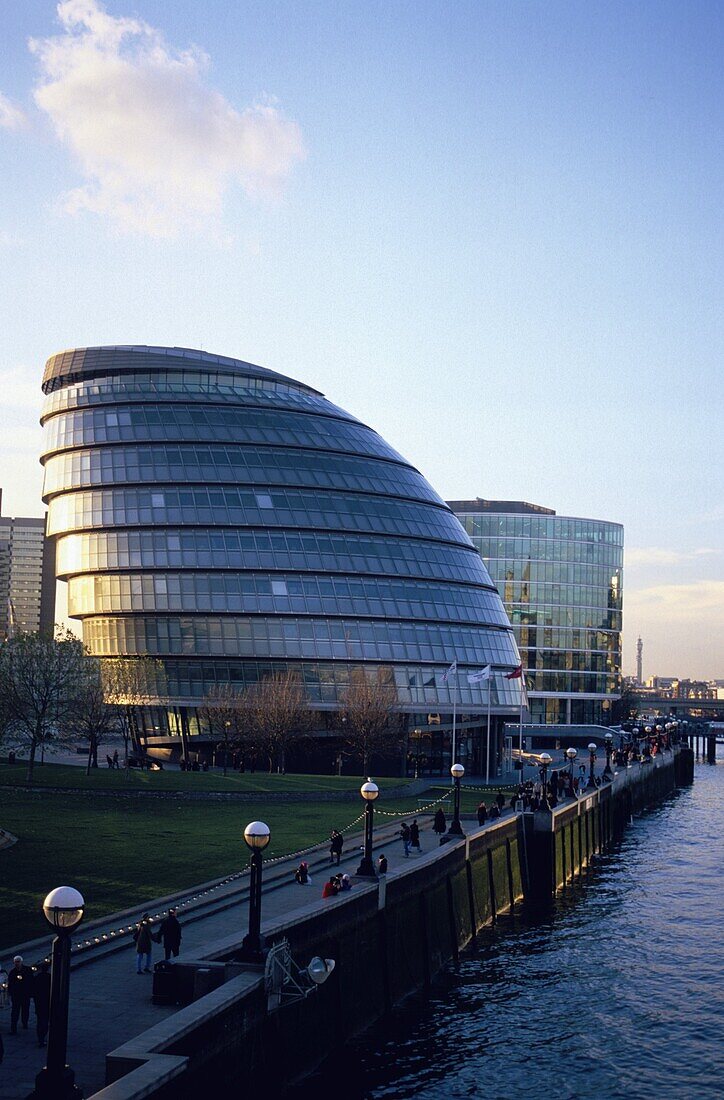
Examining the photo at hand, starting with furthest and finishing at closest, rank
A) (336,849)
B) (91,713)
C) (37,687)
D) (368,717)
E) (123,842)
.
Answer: (368,717)
(91,713)
(37,687)
(123,842)
(336,849)

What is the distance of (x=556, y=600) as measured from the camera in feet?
604

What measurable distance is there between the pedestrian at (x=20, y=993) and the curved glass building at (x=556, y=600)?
159m

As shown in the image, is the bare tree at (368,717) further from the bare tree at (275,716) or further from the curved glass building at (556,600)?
the curved glass building at (556,600)

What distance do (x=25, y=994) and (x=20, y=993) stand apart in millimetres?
95

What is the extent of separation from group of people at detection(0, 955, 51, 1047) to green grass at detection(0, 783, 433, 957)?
5.51 metres

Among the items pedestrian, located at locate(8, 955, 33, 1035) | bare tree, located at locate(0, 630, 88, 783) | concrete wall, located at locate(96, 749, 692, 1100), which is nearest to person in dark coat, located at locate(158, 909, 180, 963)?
concrete wall, located at locate(96, 749, 692, 1100)

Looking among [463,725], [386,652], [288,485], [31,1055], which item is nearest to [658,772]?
[463,725]

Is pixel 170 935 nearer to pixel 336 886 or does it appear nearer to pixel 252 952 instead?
pixel 252 952

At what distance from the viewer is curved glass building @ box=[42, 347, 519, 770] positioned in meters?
101

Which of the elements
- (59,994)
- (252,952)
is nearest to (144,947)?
(252,952)

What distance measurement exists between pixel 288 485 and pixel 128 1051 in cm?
8587

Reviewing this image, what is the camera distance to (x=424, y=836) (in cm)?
5088

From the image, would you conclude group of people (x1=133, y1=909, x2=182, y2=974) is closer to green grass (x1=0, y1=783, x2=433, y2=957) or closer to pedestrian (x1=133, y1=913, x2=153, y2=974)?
pedestrian (x1=133, y1=913, x2=153, y2=974)

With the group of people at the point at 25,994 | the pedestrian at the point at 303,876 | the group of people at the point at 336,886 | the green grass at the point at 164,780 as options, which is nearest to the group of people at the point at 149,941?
the group of people at the point at 25,994
